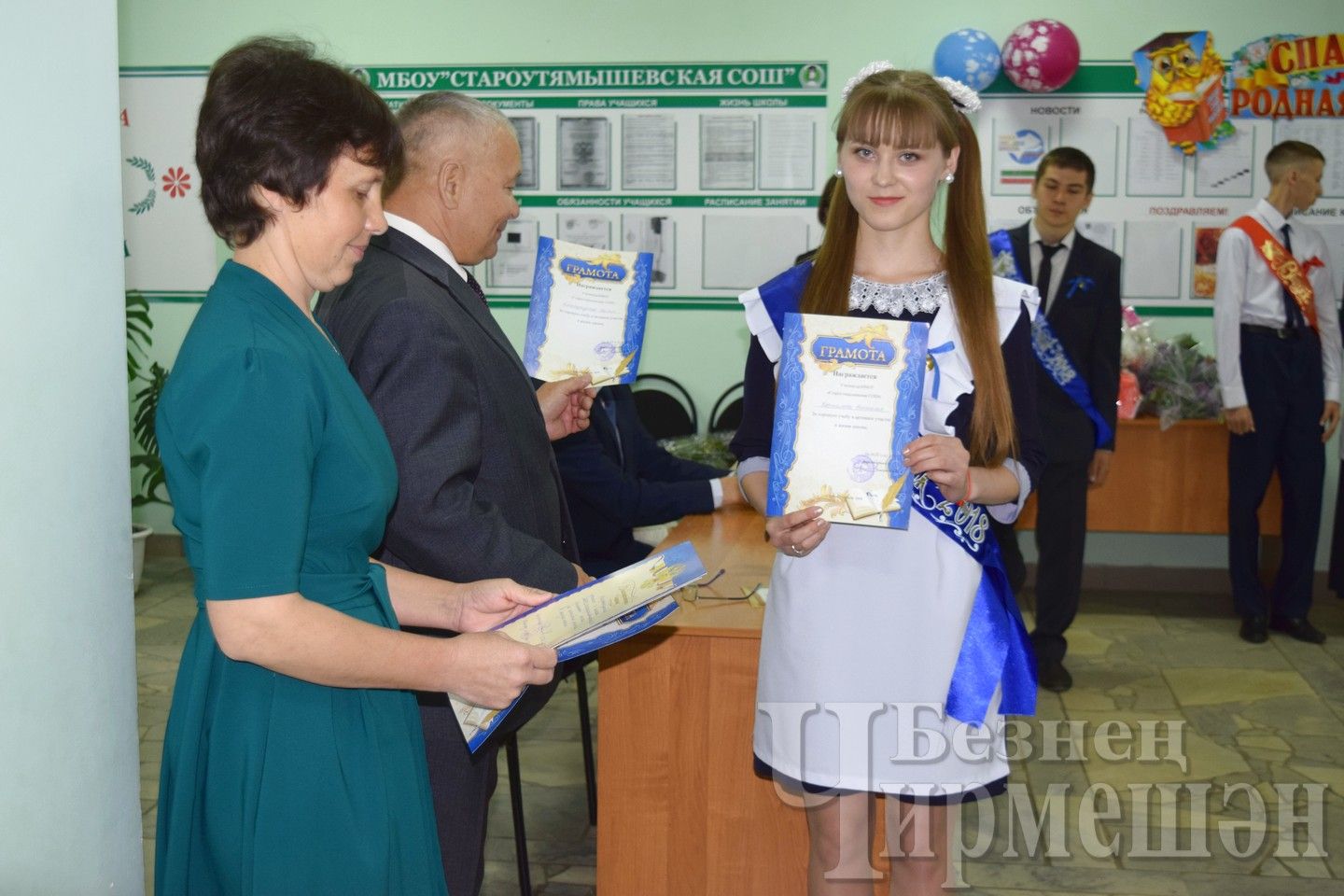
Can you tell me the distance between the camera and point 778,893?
2.70m

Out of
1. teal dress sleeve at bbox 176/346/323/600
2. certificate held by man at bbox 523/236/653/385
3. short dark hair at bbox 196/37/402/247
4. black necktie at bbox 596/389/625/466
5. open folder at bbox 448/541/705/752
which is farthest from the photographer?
black necktie at bbox 596/389/625/466

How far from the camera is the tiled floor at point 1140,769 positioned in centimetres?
327

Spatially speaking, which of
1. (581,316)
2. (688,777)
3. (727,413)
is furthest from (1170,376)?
(581,316)

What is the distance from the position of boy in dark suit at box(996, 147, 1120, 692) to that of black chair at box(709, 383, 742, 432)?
1.49 meters

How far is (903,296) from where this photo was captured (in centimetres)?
204

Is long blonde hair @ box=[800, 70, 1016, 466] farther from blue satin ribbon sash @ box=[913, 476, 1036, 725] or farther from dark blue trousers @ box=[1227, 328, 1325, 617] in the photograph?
dark blue trousers @ box=[1227, 328, 1325, 617]

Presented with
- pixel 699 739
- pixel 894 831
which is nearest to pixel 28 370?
pixel 894 831

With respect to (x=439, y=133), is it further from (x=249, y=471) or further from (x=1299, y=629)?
(x=1299, y=629)

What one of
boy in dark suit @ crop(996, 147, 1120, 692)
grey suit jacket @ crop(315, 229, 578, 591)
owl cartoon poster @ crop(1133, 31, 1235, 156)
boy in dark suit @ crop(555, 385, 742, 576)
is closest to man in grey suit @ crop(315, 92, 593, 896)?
grey suit jacket @ crop(315, 229, 578, 591)

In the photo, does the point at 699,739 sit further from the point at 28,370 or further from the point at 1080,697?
the point at 1080,697

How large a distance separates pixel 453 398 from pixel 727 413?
4.16m

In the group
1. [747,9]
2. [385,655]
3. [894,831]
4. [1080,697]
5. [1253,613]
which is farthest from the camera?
[747,9]

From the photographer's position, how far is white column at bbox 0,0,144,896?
1414 mm

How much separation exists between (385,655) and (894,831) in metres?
1.08
